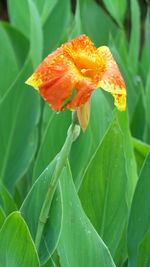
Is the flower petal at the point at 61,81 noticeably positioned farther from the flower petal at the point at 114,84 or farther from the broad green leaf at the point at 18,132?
the broad green leaf at the point at 18,132

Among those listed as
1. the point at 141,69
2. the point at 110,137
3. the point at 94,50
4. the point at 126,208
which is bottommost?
the point at 141,69

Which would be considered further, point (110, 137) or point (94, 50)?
point (110, 137)

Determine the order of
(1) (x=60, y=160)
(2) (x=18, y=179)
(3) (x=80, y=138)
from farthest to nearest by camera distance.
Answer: (2) (x=18, y=179) < (3) (x=80, y=138) < (1) (x=60, y=160)

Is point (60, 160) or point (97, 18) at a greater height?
point (60, 160)

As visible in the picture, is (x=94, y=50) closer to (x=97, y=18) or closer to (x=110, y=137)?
(x=110, y=137)

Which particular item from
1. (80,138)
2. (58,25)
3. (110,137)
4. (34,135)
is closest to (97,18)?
(58,25)

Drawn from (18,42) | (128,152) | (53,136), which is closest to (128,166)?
(128,152)
